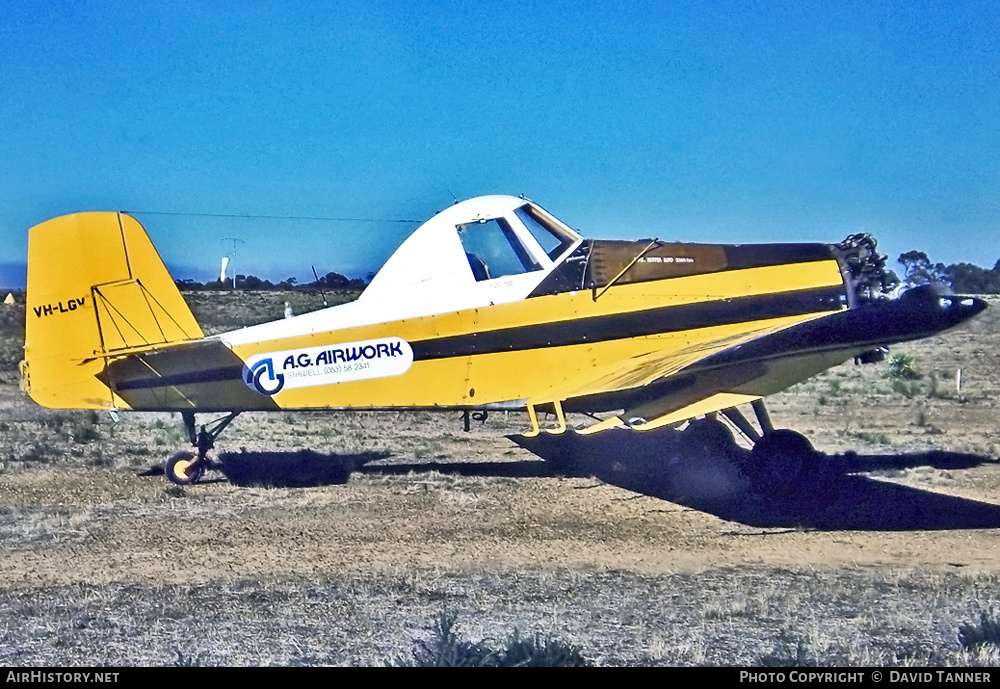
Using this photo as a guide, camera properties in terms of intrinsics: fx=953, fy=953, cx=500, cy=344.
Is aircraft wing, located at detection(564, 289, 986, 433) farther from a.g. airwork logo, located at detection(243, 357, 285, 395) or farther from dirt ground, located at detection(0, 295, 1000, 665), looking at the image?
a.g. airwork logo, located at detection(243, 357, 285, 395)

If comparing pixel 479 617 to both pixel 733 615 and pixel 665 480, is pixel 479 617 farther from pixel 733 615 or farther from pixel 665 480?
pixel 665 480

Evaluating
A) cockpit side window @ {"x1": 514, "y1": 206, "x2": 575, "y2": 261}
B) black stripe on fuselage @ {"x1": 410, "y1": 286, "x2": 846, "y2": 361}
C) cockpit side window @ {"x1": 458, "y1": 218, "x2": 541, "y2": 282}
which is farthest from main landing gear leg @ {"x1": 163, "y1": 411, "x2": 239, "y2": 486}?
cockpit side window @ {"x1": 514, "y1": 206, "x2": 575, "y2": 261}

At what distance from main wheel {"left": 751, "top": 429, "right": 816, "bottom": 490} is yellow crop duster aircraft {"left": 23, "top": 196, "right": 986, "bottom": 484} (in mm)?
23

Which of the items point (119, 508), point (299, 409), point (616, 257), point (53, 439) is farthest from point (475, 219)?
point (53, 439)

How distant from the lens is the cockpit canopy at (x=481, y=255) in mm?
9250

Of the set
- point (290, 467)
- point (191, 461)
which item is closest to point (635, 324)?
point (290, 467)

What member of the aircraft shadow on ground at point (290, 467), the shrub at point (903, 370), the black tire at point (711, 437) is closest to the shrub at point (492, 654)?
the aircraft shadow on ground at point (290, 467)

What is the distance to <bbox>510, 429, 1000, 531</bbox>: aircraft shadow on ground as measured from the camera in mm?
8537

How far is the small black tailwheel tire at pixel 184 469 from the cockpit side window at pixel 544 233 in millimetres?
4385

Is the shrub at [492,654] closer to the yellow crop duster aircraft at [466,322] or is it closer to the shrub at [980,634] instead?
the shrub at [980,634]

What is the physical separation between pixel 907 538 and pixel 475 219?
190 inches

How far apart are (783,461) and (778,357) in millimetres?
1777

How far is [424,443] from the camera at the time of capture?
13.3 metres

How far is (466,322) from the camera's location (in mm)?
9266
